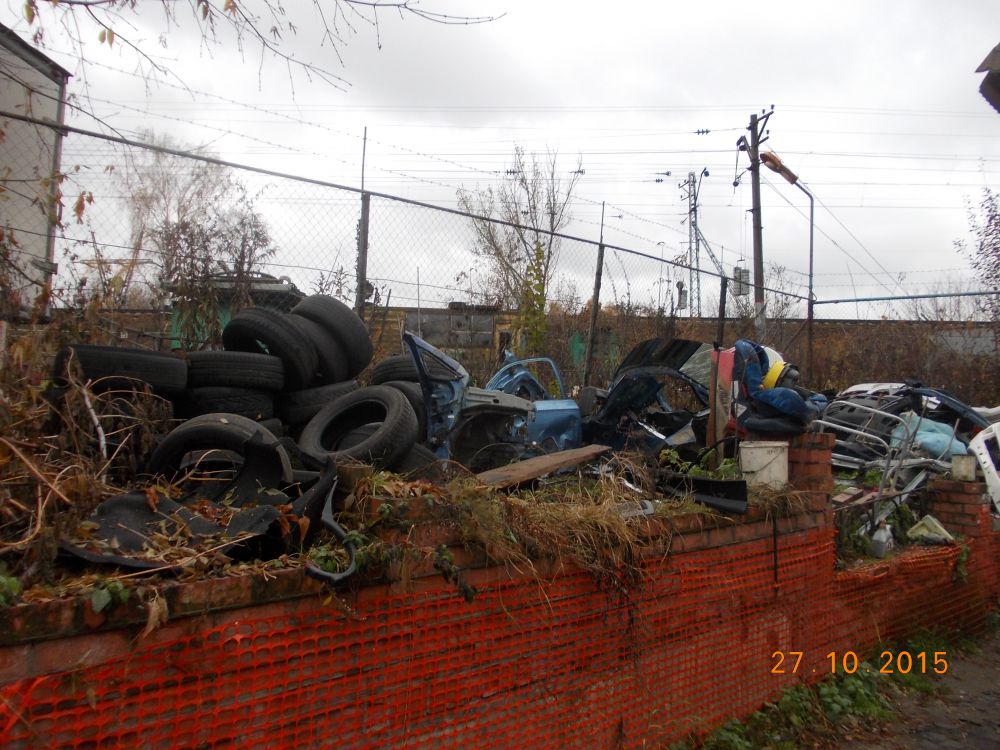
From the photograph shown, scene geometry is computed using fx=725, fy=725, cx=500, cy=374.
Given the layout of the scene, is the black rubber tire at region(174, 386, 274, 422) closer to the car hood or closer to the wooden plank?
the wooden plank

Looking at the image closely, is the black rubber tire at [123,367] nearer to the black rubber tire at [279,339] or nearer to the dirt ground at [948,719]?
the black rubber tire at [279,339]

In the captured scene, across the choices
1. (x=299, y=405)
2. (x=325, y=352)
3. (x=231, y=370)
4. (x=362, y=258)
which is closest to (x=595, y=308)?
(x=362, y=258)

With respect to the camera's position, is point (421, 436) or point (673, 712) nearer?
point (673, 712)

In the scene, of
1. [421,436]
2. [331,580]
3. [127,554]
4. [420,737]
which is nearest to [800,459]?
[421,436]

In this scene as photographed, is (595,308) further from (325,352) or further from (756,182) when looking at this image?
(756,182)

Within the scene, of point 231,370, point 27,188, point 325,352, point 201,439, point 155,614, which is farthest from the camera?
point 325,352

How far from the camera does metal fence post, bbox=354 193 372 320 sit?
19.3ft

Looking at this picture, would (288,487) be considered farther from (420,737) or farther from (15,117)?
(15,117)

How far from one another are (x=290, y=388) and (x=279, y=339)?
367 millimetres

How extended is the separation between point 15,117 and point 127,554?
2.95 meters

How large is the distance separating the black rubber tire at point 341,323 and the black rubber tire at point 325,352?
0.12 ft

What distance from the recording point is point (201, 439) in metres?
3.63

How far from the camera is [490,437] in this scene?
18.4ft

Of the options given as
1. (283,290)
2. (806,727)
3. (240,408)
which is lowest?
(806,727)
